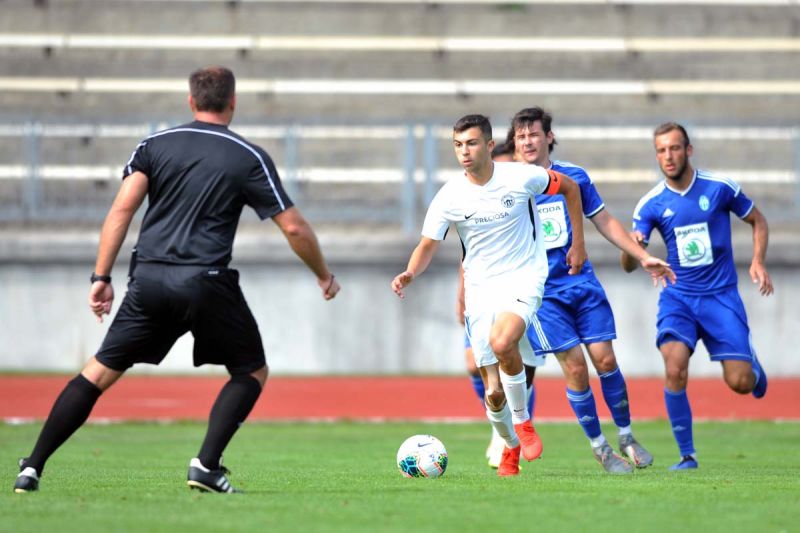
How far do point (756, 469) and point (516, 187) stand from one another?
272 centimetres

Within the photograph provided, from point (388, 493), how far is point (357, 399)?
32.9ft

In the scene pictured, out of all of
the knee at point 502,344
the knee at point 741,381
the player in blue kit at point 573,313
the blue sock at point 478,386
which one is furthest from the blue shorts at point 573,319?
the blue sock at point 478,386

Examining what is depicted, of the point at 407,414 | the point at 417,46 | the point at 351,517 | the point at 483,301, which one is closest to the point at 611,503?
the point at 351,517

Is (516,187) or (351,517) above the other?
(516,187)

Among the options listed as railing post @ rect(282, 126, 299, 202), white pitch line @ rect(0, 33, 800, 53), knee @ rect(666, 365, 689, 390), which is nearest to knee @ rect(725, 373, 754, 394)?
knee @ rect(666, 365, 689, 390)

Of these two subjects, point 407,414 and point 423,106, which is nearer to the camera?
point 407,414

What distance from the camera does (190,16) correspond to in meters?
27.0

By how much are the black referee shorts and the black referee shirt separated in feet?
0.31

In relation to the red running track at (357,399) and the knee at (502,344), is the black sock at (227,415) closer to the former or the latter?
the knee at (502,344)

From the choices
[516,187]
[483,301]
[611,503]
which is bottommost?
[611,503]

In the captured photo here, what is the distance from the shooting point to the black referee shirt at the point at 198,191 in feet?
22.7

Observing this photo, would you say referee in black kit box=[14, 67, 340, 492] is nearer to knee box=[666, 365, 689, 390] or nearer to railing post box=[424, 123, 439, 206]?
knee box=[666, 365, 689, 390]

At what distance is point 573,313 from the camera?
982 cm

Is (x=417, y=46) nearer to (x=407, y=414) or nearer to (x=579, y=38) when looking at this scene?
(x=579, y=38)
